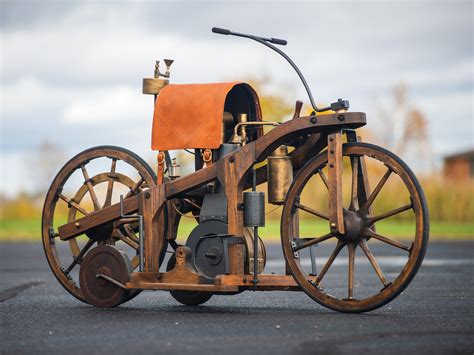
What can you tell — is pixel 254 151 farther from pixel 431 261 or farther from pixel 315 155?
pixel 431 261

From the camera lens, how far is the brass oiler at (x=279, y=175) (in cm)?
887

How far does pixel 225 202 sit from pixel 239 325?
1696mm

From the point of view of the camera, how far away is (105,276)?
30.0 ft

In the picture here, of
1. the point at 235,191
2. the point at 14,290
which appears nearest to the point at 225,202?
the point at 235,191

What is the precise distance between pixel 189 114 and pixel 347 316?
2516mm

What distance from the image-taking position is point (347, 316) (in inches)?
316

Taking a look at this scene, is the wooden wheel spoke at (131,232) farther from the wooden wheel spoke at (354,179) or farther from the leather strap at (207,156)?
the wooden wheel spoke at (354,179)

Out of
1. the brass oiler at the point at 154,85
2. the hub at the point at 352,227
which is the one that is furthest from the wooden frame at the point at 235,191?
the brass oiler at the point at 154,85

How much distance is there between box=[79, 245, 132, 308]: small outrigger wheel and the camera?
29.9 ft

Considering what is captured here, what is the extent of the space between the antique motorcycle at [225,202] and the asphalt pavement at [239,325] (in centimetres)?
30

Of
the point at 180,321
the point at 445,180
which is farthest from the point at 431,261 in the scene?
the point at 445,180

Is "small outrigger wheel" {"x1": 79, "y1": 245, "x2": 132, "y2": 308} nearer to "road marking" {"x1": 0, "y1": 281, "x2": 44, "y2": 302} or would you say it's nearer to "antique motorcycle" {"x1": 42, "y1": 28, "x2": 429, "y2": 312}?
"antique motorcycle" {"x1": 42, "y1": 28, "x2": 429, "y2": 312}

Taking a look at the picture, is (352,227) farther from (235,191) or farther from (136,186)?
(136,186)

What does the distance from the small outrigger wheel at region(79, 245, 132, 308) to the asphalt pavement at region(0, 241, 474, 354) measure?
127 millimetres
